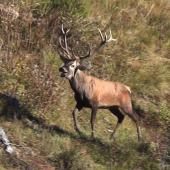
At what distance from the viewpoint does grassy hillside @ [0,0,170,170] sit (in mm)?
8742

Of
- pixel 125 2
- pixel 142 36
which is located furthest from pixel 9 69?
pixel 125 2

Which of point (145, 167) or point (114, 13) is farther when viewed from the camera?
point (114, 13)

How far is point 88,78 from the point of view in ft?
31.1

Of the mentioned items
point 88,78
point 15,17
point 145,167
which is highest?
point 15,17

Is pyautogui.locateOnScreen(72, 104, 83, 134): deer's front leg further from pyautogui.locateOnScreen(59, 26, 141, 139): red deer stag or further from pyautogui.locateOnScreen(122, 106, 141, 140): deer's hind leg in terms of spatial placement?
pyautogui.locateOnScreen(122, 106, 141, 140): deer's hind leg

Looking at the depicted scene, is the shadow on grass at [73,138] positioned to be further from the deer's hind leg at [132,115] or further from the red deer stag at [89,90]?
the deer's hind leg at [132,115]

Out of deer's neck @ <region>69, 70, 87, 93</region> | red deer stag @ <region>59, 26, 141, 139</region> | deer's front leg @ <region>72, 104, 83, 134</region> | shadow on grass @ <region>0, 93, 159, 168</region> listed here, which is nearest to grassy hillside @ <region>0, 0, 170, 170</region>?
shadow on grass @ <region>0, 93, 159, 168</region>

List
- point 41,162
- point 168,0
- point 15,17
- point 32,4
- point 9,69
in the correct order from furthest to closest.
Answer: point 168,0, point 32,4, point 15,17, point 9,69, point 41,162

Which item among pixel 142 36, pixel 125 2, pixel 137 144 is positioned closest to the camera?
pixel 137 144

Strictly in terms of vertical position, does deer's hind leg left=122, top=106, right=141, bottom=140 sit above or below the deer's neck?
below

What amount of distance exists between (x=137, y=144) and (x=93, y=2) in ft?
19.0

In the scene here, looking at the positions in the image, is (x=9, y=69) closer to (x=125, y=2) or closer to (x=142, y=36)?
(x=142, y=36)

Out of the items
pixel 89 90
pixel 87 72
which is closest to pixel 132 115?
pixel 89 90

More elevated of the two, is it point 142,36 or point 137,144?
point 142,36
